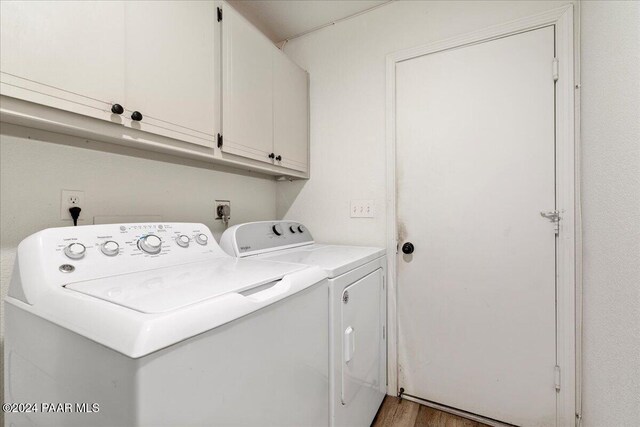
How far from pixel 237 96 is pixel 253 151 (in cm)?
29

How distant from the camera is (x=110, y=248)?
0.89 metres

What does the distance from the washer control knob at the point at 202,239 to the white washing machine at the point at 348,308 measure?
0.14 metres

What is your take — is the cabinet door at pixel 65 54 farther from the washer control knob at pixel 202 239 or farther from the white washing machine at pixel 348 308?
the white washing machine at pixel 348 308

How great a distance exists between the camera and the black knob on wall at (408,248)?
5.48 feet

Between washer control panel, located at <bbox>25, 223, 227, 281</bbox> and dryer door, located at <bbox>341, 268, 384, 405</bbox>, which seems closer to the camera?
washer control panel, located at <bbox>25, 223, 227, 281</bbox>

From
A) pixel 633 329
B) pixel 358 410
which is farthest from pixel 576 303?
pixel 358 410

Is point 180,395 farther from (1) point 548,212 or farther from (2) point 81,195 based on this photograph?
(1) point 548,212

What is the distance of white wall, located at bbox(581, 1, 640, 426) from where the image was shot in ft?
2.58

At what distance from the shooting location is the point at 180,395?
1.66 feet

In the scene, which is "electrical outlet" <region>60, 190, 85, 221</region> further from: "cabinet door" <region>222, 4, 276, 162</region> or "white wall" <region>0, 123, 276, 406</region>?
"cabinet door" <region>222, 4, 276, 162</region>

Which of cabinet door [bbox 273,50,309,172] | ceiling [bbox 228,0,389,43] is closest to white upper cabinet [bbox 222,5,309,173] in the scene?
cabinet door [bbox 273,50,309,172]

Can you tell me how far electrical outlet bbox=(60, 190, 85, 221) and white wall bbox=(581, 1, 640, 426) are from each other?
1855 millimetres

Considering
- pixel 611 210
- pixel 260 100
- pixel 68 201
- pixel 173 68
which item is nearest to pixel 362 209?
pixel 260 100

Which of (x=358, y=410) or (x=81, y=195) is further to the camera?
(x=358, y=410)
